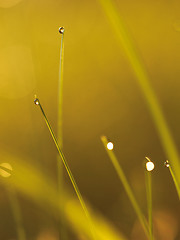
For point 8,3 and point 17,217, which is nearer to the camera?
point 17,217

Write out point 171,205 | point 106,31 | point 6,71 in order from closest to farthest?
point 171,205 < point 6,71 < point 106,31

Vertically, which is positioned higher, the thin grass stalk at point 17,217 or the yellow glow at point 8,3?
the yellow glow at point 8,3

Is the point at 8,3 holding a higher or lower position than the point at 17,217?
higher

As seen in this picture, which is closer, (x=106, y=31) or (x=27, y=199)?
(x=27, y=199)

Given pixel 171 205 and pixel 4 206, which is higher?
pixel 4 206

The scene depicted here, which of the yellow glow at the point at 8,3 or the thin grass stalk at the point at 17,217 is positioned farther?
the yellow glow at the point at 8,3

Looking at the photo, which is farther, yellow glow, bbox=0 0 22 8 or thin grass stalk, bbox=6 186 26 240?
yellow glow, bbox=0 0 22 8

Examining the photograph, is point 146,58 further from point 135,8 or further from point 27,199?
point 27,199

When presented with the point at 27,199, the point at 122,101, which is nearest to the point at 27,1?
the point at 122,101

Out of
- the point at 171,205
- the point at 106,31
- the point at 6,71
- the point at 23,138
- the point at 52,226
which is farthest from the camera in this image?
the point at 106,31

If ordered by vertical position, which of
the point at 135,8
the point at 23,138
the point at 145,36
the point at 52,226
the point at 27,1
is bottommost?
the point at 52,226

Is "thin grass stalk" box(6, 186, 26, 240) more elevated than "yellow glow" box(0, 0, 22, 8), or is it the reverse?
"yellow glow" box(0, 0, 22, 8)
